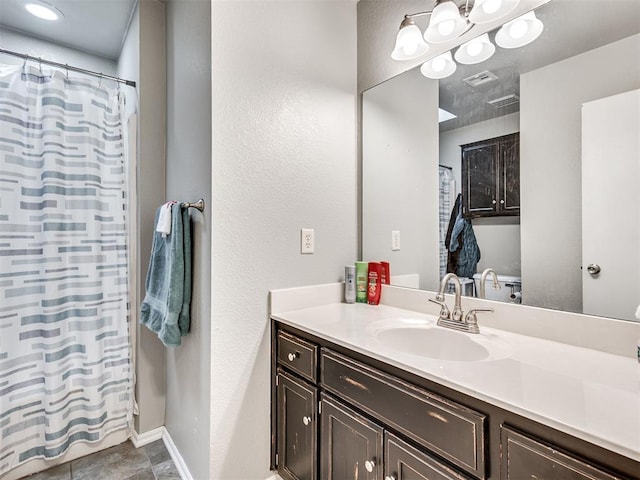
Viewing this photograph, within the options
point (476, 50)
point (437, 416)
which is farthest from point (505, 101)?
point (437, 416)

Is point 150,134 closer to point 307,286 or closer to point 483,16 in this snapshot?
point 307,286

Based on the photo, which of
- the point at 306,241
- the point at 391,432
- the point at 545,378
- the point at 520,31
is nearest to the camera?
the point at 545,378

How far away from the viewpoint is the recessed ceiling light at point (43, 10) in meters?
1.68

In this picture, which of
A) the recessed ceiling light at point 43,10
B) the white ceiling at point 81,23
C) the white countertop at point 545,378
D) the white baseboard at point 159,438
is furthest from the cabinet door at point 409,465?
the recessed ceiling light at point 43,10

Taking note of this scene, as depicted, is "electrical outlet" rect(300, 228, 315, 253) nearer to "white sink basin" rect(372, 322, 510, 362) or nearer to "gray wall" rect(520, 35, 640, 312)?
"white sink basin" rect(372, 322, 510, 362)

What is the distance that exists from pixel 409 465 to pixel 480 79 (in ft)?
4.66

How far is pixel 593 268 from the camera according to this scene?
3.32 ft

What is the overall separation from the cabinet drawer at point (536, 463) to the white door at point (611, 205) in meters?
0.60

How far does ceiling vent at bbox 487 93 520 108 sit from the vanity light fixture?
0.95 feet

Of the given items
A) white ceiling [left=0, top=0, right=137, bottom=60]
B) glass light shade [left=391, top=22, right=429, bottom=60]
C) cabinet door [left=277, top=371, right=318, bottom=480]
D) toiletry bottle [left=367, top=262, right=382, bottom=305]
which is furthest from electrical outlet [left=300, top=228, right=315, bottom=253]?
white ceiling [left=0, top=0, right=137, bottom=60]

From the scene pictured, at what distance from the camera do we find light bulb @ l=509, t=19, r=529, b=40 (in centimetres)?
115

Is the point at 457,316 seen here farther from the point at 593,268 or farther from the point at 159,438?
the point at 159,438

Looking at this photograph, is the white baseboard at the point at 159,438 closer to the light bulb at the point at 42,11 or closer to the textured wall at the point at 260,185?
the textured wall at the point at 260,185

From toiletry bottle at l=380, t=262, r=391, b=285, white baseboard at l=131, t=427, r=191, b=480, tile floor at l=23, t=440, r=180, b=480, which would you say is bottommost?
tile floor at l=23, t=440, r=180, b=480
